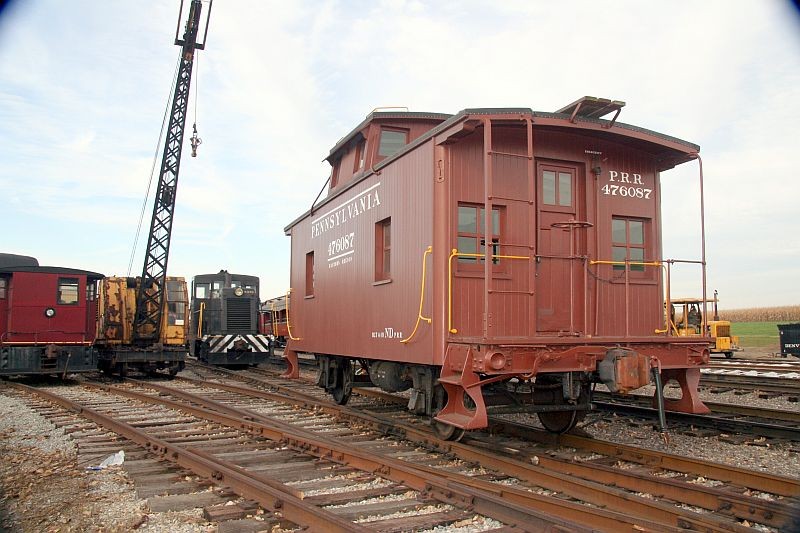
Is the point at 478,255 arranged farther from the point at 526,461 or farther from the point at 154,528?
the point at 154,528

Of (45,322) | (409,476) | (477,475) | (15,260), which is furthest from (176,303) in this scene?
(409,476)

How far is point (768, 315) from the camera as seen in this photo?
53125mm

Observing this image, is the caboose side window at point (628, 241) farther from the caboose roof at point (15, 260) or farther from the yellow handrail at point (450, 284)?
the caboose roof at point (15, 260)

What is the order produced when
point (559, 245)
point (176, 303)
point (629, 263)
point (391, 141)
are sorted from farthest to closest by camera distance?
point (176, 303) → point (391, 141) → point (559, 245) → point (629, 263)

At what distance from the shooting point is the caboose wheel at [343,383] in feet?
35.0

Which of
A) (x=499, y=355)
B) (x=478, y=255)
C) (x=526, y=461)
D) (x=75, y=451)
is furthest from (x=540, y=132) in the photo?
(x=75, y=451)

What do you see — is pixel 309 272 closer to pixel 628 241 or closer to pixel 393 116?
pixel 393 116

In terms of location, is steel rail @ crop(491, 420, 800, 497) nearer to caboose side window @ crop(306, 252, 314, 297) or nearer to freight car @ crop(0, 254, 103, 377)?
caboose side window @ crop(306, 252, 314, 297)

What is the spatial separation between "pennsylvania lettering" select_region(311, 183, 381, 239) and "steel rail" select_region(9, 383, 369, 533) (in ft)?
13.4

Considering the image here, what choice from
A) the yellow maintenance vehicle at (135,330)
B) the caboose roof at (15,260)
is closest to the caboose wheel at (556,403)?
the yellow maintenance vehicle at (135,330)

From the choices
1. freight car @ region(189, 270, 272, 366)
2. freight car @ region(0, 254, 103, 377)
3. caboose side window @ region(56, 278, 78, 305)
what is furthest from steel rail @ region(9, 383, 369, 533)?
freight car @ region(189, 270, 272, 366)

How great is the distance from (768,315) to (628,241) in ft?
173

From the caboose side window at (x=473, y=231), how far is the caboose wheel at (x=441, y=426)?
162 cm

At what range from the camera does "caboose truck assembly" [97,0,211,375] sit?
19.0 metres
